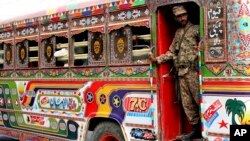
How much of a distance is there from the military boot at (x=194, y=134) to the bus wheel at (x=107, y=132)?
1.01m

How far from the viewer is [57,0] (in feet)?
26.9

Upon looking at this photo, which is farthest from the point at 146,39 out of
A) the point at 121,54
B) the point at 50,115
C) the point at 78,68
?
the point at 50,115

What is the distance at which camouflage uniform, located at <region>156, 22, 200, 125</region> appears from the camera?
222 inches

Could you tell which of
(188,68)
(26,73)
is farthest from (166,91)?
(26,73)

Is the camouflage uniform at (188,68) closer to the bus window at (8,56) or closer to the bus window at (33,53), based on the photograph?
the bus window at (33,53)

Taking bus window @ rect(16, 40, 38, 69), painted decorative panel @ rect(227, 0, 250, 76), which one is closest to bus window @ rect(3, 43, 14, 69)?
bus window @ rect(16, 40, 38, 69)

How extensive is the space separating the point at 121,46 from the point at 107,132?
1359 mm

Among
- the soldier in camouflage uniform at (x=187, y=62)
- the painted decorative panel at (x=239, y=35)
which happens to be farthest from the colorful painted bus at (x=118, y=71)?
the soldier in camouflage uniform at (x=187, y=62)

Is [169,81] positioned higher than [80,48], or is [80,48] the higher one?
[80,48]

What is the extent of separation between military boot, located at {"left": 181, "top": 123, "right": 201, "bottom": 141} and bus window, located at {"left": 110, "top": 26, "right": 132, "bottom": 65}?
1317 millimetres

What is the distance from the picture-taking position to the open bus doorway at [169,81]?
5.86m

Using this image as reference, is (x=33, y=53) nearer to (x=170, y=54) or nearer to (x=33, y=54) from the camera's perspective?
(x=33, y=54)

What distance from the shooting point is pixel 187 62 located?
18.7 feet

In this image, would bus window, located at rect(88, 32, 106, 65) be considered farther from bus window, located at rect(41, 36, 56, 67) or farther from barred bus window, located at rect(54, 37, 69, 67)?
bus window, located at rect(41, 36, 56, 67)
